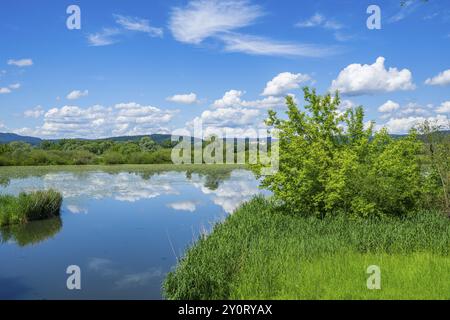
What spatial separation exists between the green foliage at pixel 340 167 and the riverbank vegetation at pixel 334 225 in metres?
0.04

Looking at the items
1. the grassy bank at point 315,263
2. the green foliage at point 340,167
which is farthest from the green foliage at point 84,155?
the grassy bank at point 315,263

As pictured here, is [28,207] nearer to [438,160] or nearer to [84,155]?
[438,160]

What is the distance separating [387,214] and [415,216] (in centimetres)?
101

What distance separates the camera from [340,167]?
17.7 meters

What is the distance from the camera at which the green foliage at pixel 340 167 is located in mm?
16734

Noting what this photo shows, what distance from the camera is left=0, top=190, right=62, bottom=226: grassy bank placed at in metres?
21.0

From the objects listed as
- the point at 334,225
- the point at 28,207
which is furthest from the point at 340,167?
the point at 28,207

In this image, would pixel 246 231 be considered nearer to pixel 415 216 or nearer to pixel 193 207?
pixel 415 216

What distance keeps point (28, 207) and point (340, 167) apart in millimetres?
14877

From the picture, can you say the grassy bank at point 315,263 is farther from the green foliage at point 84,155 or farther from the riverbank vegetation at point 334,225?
the green foliage at point 84,155

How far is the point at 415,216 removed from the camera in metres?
16.4
